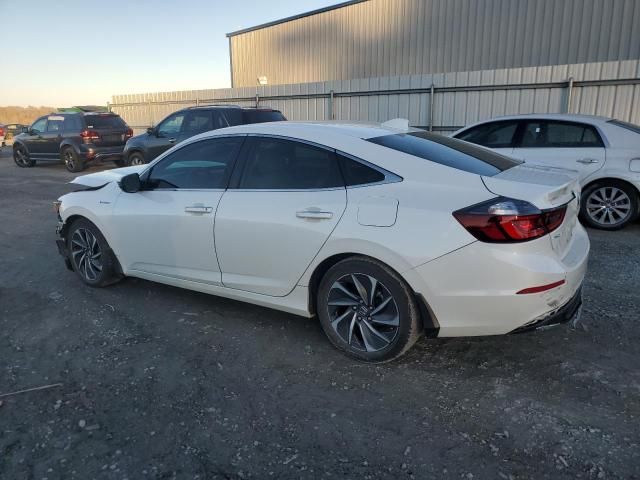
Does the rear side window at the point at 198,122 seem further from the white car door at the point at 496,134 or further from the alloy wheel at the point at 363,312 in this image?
the alloy wheel at the point at 363,312

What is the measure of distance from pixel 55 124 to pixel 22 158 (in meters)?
2.64

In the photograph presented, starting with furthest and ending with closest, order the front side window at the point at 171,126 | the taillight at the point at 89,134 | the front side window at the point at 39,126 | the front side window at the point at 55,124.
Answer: the front side window at the point at 39,126 < the front side window at the point at 55,124 < the taillight at the point at 89,134 < the front side window at the point at 171,126

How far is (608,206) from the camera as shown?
22.1 feet

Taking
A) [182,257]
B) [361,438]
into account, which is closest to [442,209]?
[361,438]

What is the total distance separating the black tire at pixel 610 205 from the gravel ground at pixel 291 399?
2.78 metres

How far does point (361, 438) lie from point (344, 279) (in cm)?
103

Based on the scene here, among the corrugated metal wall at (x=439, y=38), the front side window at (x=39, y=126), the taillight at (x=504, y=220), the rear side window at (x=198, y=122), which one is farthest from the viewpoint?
the front side window at (x=39, y=126)

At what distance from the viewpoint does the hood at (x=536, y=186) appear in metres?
2.79

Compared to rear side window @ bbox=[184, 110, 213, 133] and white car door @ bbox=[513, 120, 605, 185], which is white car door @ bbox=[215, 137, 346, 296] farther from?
rear side window @ bbox=[184, 110, 213, 133]

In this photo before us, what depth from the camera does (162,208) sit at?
13.3 ft

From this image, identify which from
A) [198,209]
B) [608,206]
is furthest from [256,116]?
[198,209]

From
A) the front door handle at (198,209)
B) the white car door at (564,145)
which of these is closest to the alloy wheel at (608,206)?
the white car door at (564,145)

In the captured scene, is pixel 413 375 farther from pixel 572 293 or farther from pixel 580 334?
pixel 580 334

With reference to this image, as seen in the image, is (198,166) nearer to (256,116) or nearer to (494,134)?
(494,134)
